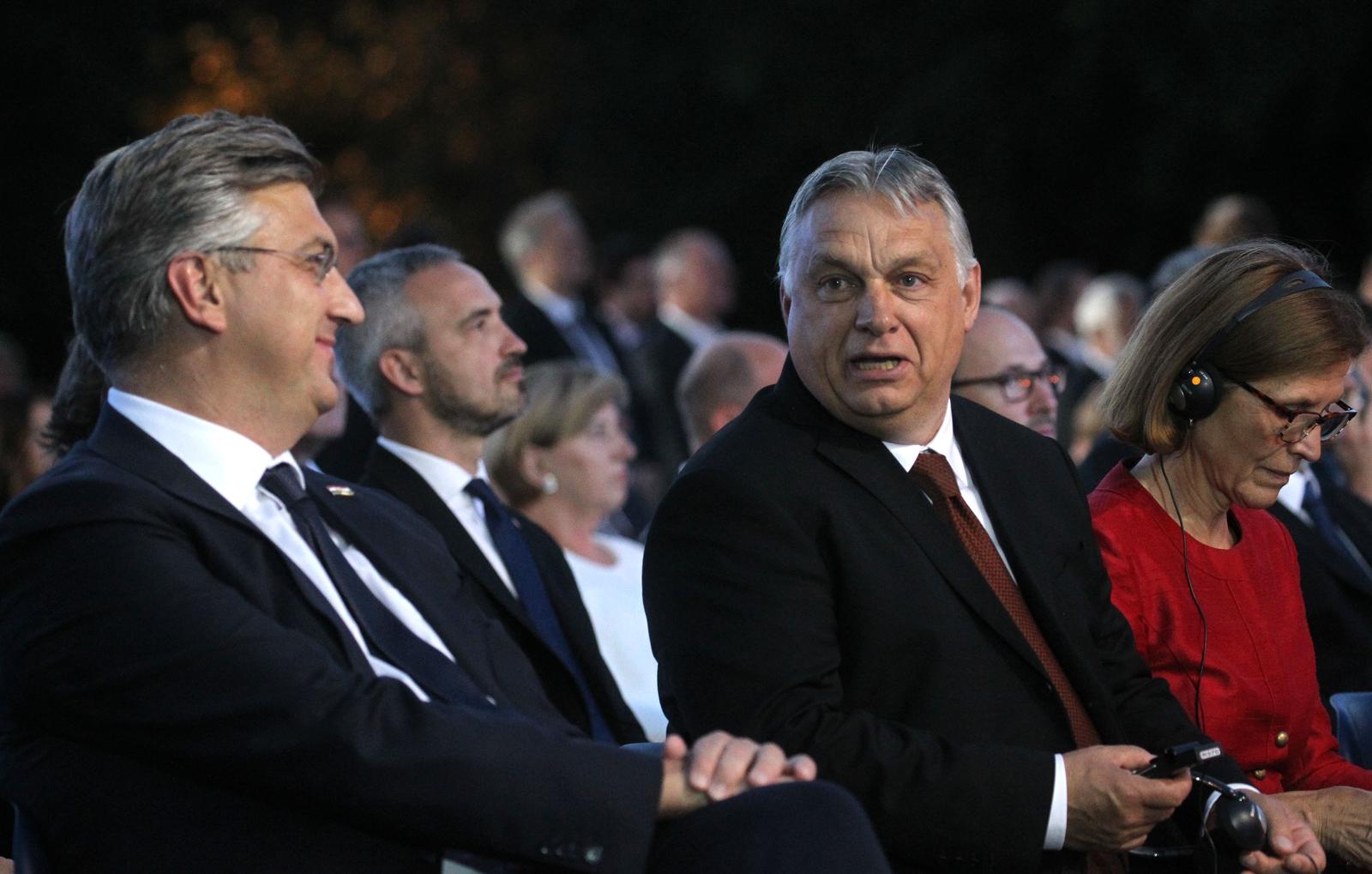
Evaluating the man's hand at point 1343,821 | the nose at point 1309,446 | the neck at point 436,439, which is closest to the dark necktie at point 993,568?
the man's hand at point 1343,821

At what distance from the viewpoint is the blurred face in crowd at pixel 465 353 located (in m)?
4.57

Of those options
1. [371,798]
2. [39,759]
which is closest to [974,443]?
[371,798]

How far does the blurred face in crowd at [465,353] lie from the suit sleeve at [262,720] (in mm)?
2155

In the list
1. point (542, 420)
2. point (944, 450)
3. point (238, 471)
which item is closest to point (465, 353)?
point (542, 420)

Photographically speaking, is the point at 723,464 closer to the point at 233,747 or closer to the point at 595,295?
the point at 233,747

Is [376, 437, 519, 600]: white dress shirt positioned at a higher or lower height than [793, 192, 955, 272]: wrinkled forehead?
lower

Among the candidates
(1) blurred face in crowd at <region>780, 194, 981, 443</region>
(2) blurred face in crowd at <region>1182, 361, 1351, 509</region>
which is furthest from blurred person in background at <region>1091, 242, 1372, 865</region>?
(1) blurred face in crowd at <region>780, 194, 981, 443</region>

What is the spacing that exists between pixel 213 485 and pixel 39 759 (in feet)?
1.56

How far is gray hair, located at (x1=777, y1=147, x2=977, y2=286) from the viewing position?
303cm

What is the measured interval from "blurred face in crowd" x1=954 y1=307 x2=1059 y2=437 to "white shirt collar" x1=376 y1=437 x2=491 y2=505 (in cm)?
135

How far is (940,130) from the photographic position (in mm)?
11719

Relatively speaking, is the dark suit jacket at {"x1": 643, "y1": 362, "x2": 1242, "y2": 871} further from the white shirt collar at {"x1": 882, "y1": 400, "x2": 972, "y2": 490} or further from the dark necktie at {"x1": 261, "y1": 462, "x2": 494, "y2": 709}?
the dark necktie at {"x1": 261, "y1": 462, "x2": 494, "y2": 709}

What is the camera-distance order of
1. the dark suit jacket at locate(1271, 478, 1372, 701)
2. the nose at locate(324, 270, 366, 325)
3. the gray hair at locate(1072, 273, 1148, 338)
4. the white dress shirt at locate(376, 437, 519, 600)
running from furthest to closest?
the gray hair at locate(1072, 273, 1148, 338) < the white dress shirt at locate(376, 437, 519, 600) < the dark suit jacket at locate(1271, 478, 1372, 701) < the nose at locate(324, 270, 366, 325)

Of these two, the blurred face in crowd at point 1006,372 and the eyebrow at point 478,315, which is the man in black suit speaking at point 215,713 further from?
the blurred face in crowd at point 1006,372
